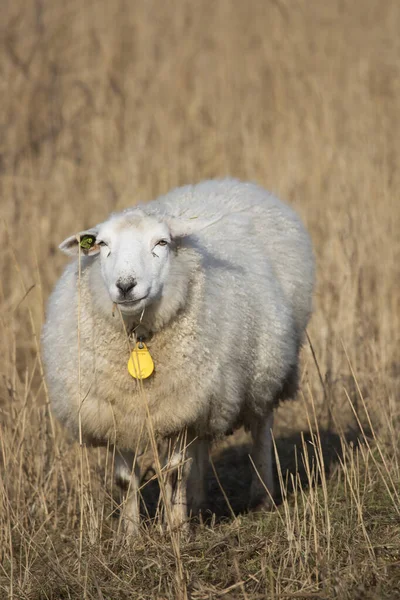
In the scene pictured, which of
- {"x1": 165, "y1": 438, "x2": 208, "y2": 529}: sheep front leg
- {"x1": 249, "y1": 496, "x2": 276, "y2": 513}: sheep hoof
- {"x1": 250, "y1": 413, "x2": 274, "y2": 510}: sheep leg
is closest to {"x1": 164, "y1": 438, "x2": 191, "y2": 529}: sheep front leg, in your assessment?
{"x1": 165, "y1": 438, "x2": 208, "y2": 529}: sheep front leg

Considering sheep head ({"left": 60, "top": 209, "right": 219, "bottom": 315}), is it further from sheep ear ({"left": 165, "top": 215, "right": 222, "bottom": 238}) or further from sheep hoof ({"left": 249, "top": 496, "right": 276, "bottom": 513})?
sheep hoof ({"left": 249, "top": 496, "right": 276, "bottom": 513})

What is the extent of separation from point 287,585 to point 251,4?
26.7 feet

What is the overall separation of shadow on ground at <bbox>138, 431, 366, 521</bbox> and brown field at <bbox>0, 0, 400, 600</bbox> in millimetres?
17

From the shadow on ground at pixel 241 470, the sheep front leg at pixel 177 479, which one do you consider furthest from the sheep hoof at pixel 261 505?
the sheep front leg at pixel 177 479

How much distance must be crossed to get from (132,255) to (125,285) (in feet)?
0.46

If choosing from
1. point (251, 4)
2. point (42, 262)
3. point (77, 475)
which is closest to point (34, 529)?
point (77, 475)

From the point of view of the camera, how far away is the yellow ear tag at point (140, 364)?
3533 millimetres

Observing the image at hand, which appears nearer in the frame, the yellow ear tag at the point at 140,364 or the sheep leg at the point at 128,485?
the yellow ear tag at the point at 140,364

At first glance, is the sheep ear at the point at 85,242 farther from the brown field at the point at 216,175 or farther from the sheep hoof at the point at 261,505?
the sheep hoof at the point at 261,505

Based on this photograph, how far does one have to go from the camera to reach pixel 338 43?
9344 mm

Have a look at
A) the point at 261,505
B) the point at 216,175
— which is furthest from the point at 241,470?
the point at 216,175

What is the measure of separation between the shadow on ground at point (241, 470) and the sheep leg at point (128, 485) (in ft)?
2.02

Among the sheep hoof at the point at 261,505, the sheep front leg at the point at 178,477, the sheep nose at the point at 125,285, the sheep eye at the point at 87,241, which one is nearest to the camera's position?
the sheep nose at the point at 125,285

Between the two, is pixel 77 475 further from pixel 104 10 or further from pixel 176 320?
pixel 104 10
